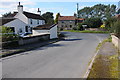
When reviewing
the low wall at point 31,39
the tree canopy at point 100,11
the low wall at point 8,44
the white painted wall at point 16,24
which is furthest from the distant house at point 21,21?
the tree canopy at point 100,11

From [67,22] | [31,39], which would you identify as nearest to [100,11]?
[67,22]

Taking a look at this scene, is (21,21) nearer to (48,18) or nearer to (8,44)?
(8,44)

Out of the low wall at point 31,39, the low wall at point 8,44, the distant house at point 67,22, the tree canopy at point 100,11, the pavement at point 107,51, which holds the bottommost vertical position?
the pavement at point 107,51

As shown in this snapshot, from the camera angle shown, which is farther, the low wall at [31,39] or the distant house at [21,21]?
the distant house at [21,21]

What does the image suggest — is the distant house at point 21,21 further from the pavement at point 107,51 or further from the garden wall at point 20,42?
the pavement at point 107,51

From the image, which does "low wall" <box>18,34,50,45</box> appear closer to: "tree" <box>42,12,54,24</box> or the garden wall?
the garden wall

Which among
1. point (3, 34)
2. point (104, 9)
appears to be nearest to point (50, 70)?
point (3, 34)

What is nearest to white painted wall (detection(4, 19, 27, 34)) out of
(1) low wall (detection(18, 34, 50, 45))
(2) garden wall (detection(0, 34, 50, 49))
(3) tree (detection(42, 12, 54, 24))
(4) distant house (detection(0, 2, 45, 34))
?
(4) distant house (detection(0, 2, 45, 34))

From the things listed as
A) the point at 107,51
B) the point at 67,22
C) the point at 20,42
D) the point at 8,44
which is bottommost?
the point at 107,51

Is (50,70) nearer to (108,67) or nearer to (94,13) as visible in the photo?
(108,67)

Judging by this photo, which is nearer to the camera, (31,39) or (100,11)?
(31,39)

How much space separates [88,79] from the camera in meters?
6.66

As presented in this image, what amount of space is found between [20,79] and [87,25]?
6430 centimetres

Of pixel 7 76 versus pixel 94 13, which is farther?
pixel 94 13
